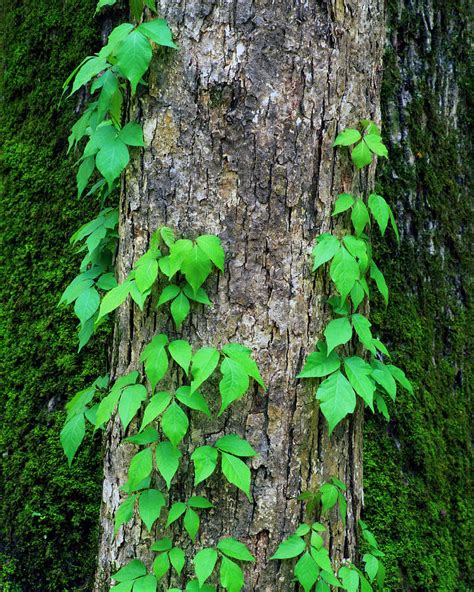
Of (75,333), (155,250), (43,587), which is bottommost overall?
(43,587)

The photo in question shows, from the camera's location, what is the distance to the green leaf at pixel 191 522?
1703mm

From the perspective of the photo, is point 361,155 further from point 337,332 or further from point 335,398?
point 335,398

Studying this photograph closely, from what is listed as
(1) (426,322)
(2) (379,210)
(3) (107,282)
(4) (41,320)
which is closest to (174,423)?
(3) (107,282)

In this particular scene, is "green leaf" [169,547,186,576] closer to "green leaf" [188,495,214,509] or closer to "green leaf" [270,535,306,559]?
"green leaf" [188,495,214,509]

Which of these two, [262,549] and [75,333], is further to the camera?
[75,333]

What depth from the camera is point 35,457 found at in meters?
2.72

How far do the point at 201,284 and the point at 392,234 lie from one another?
4.44ft

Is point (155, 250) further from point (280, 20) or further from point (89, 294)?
point (280, 20)

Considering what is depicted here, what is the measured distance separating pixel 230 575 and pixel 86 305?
3.02 feet

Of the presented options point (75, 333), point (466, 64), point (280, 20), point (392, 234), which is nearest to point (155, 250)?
point (280, 20)

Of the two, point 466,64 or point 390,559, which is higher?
point 466,64

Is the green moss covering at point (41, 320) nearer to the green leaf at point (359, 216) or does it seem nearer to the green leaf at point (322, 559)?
the green leaf at point (322, 559)

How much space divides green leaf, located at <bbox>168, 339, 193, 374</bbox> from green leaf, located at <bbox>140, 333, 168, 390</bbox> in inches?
1.3

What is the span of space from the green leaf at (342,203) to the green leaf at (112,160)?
0.62 metres
